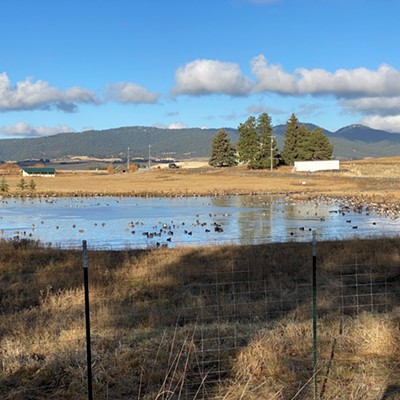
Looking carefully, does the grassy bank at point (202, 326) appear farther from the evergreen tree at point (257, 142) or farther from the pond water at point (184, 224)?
the evergreen tree at point (257, 142)

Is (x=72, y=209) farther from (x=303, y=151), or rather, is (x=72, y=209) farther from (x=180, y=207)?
(x=303, y=151)

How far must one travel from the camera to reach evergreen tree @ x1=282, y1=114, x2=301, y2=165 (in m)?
90.1

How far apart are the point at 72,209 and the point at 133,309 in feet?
110

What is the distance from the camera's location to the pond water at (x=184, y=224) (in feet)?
78.6

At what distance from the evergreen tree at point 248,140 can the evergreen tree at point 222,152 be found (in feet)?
31.2

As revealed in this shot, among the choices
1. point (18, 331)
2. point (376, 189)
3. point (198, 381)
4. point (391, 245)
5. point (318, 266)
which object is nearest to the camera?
point (198, 381)

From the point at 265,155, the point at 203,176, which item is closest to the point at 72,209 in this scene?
the point at 203,176

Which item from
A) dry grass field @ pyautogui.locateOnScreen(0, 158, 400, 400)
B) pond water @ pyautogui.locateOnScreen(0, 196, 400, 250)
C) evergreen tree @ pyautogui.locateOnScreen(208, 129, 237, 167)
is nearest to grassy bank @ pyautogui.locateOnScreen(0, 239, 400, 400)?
dry grass field @ pyautogui.locateOnScreen(0, 158, 400, 400)

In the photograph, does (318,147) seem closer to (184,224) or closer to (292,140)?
(292,140)

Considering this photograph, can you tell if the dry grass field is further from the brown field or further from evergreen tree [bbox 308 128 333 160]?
evergreen tree [bbox 308 128 333 160]

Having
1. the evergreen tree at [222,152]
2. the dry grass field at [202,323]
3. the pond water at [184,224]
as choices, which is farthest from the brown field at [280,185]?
the dry grass field at [202,323]

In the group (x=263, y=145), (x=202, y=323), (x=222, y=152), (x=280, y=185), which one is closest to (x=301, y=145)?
(x=263, y=145)

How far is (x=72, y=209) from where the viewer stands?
42.8m

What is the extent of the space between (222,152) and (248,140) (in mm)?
13536
